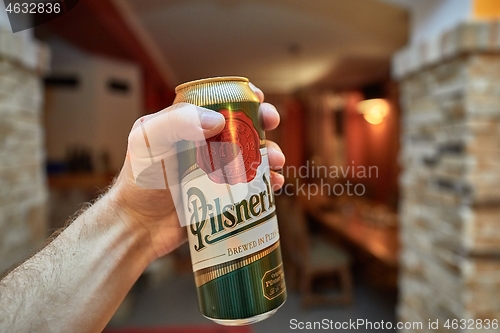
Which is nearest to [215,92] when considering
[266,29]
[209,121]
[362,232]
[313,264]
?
[209,121]

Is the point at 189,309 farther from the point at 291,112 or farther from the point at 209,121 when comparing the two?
the point at 209,121

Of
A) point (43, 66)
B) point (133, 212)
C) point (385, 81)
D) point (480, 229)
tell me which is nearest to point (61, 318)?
point (133, 212)

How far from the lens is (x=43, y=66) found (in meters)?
1.03

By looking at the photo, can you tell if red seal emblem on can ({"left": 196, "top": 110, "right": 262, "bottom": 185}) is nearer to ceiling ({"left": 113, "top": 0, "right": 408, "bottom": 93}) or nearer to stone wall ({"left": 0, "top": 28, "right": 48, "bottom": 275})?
ceiling ({"left": 113, "top": 0, "right": 408, "bottom": 93})

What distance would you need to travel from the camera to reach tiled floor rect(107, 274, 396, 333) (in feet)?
3.57

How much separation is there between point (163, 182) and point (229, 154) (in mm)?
126

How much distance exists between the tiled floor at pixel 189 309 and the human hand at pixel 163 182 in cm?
43

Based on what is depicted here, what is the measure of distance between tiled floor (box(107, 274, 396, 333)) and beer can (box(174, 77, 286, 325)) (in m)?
0.47

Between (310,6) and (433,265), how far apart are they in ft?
3.16

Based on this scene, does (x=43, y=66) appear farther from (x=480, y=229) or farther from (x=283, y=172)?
(x=480, y=229)

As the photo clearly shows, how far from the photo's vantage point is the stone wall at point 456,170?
0.91m

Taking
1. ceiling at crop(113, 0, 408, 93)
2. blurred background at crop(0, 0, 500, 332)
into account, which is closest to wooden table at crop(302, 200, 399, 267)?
blurred background at crop(0, 0, 500, 332)

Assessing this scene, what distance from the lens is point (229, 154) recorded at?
0.42 metres

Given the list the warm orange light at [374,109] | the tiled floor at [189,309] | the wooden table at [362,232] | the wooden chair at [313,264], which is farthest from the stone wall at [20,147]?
the warm orange light at [374,109]
